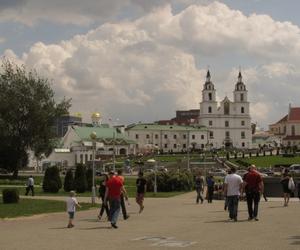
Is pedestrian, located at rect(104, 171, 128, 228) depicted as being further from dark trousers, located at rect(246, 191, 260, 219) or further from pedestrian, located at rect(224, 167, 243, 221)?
dark trousers, located at rect(246, 191, 260, 219)

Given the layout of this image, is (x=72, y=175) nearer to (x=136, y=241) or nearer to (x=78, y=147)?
(x=136, y=241)

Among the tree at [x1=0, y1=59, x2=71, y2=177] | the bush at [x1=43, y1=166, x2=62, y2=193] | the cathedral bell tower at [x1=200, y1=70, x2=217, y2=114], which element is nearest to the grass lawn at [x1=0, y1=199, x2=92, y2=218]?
the bush at [x1=43, y1=166, x2=62, y2=193]

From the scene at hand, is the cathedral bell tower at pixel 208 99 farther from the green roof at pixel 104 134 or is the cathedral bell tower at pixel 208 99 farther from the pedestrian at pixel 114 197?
the pedestrian at pixel 114 197

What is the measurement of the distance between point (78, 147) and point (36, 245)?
133 metres

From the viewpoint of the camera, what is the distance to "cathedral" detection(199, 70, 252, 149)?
183 meters

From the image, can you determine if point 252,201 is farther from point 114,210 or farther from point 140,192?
point 140,192

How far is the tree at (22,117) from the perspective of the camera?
65.6 meters

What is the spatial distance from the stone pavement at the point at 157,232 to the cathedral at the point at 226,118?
160m

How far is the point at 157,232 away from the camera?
53.7 ft

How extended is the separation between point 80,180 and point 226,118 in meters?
146

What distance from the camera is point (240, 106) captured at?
7367 inches

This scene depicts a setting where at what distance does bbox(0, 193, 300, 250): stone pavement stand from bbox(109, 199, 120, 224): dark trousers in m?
0.34

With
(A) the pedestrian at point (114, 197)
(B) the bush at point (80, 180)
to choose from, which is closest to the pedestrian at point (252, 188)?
(A) the pedestrian at point (114, 197)

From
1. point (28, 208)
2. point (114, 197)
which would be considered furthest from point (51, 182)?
point (114, 197)
